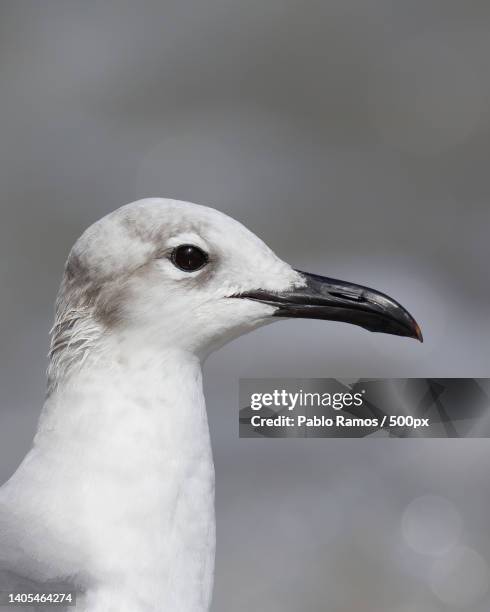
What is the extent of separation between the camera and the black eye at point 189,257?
1.63 metres

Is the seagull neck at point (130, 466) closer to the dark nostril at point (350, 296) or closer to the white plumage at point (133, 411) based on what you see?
the white plumage at point (133, 411)

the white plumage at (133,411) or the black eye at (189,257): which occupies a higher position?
the black eye at (189,257)

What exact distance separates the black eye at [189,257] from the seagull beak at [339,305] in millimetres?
99

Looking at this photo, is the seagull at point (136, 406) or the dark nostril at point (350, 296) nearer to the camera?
the seagull at point (136, 406)

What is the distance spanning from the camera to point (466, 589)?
3242mm

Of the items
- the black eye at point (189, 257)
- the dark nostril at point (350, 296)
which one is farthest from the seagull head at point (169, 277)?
the dark nostril at point (350, 296)

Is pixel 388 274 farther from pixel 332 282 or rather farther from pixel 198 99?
pixel 332 282

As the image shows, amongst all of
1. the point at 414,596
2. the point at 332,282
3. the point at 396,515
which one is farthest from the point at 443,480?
the point at 332,282

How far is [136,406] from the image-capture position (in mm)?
1617

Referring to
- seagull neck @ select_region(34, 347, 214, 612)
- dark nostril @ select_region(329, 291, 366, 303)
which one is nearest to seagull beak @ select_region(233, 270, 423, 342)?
dark nostril @ select_region(329, 291, 366, 303)

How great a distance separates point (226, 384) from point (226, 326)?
Result: 89.9 inches

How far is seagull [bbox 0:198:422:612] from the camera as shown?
1.59 m

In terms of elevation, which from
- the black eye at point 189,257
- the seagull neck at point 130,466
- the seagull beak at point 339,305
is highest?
the black eye at point 189,257

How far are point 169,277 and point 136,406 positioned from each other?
21 centimetres
